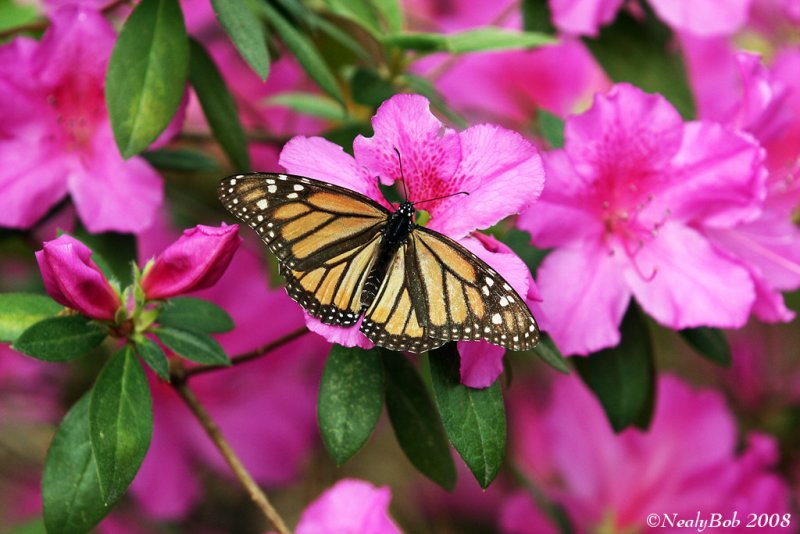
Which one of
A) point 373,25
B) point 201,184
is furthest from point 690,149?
point 201,184

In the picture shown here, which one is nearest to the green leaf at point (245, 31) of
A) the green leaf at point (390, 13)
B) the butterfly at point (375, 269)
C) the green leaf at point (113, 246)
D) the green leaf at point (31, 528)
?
the butterfly at point (375, 269)

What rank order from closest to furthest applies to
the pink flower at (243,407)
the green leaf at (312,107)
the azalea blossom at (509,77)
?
the green leaf at (312,107), the pink flower at (243,407), the azalea blossom at (509,77)

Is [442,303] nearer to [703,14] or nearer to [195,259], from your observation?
[195,259]

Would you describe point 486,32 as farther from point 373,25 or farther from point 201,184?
point 201,184

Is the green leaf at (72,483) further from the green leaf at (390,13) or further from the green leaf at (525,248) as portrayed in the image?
the green leaf at (390,13)

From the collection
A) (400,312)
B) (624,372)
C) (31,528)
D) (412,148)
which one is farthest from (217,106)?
(31,528)

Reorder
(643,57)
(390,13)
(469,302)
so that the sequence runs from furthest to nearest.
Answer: (643,57), (390,13), (469,302)
